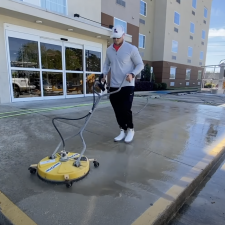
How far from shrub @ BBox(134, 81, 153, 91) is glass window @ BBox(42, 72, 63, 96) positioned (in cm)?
773

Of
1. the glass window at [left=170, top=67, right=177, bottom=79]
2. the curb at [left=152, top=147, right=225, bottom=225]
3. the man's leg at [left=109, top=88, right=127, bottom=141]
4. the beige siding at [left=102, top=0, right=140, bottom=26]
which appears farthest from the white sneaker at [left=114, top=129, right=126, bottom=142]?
the glass window at [left=170, top=67, right=177, bottom=79]

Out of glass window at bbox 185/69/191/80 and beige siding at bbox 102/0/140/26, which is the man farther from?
glass window at bbox 185/69/191/80

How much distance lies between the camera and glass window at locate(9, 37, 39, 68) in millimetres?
6671

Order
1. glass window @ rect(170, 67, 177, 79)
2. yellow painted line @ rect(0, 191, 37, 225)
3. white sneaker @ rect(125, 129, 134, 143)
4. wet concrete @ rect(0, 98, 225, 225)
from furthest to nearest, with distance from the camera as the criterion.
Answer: glass window @ rect(170, 67, 177, 79)
white sneaker @ rect(125, 129, 134, 143)
wet concrete @ rect(0, 98, 225, 225)
yellow painted line @ rect(0, 191, 37, 225)

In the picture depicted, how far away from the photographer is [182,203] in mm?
1948

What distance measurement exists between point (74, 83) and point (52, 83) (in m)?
1.27

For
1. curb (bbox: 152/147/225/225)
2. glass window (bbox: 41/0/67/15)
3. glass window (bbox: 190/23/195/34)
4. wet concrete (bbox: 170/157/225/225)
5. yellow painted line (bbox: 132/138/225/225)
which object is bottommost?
wet concrete (bbox: 170/157/225/225)

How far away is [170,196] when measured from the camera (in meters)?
→ 1.85

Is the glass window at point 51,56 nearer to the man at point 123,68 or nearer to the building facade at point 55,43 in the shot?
the building facade at point 55,43

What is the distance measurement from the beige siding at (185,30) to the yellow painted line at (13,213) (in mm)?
19078

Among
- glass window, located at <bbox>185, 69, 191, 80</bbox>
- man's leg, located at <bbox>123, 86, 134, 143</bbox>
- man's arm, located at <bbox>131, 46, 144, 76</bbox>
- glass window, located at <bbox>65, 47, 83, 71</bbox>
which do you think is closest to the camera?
man's arm, located at <bbox>131, 46, 144, 76</bbox>

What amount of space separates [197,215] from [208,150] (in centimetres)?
155

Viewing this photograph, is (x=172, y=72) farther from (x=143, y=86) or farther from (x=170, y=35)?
(x=143, y=86)

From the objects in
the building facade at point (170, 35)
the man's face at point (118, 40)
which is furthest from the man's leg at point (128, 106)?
the building facade at point (170, 35)
